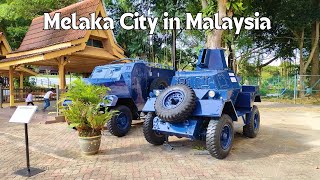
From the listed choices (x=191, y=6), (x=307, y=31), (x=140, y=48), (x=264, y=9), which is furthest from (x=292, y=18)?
(x=140, y=48)

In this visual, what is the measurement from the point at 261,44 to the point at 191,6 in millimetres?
11944

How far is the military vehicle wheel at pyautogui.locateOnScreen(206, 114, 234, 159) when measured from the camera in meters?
5.72

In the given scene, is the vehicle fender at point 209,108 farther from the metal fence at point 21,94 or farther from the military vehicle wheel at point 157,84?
the metal fence at point 21,94

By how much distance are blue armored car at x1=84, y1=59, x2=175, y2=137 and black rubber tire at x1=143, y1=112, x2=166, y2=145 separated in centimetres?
156

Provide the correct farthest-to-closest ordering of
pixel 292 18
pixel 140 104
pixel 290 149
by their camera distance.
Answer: pixel 292 18 → pixel 140 104 → pixel 290 149

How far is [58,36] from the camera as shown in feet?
45.5

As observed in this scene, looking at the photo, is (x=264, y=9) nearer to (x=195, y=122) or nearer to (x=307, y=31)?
(x=307, y=31)

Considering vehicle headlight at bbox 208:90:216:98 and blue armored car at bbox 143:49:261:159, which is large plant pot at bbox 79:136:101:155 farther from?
vehicle headlight at bbox 208:90:216:98

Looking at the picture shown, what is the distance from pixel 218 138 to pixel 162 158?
4.05 feet

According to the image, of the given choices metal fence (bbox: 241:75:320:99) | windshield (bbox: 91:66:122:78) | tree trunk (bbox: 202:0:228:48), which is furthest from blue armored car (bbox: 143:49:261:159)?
metal fence (bbox: 241:75:320:99)

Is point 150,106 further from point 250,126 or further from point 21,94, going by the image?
point 21,94

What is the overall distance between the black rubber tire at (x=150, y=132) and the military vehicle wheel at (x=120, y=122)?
5.01ft

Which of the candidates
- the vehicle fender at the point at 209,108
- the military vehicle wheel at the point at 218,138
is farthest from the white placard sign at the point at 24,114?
the military vehicle wheel at the point at 218,138

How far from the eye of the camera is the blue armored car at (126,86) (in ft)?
27.4
